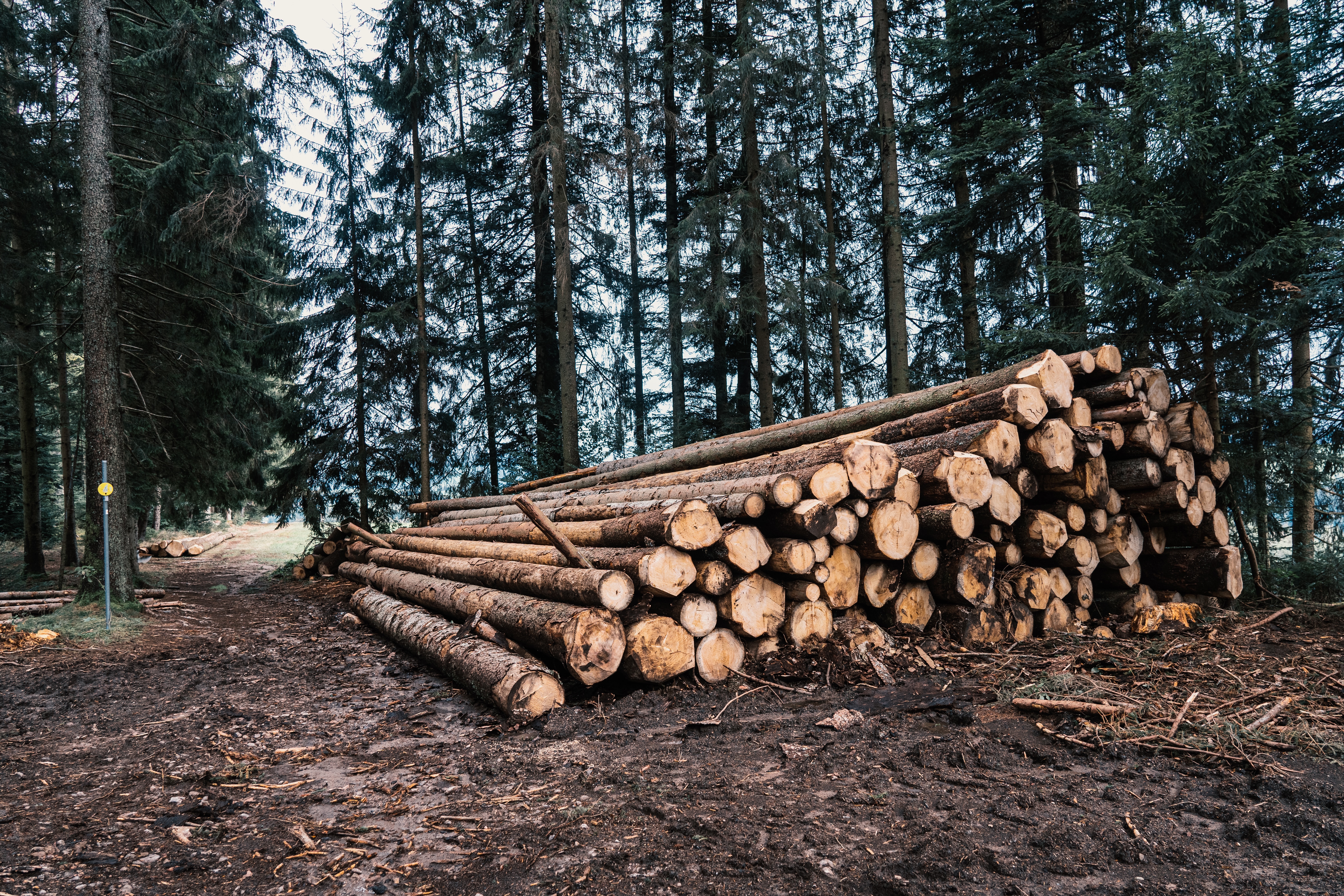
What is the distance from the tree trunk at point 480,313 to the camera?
1661 cm

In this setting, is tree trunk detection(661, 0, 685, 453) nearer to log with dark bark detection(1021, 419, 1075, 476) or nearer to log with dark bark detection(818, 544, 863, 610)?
log with dark bark detection(1021, 419, 1075, 476)

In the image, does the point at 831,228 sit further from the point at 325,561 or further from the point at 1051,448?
the point at 325,561

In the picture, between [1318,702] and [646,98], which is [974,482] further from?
[646,98]

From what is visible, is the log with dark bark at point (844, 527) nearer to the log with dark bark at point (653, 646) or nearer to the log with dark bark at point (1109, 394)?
the log with dark bark at point (653, 646)

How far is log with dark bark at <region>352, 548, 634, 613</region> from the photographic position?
4.74m

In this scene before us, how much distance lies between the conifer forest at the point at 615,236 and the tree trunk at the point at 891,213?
73mm

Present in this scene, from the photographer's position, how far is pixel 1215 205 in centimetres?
678

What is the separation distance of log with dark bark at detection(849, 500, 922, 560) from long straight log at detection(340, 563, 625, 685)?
2110 mm

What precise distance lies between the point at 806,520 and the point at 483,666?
9.13 feet

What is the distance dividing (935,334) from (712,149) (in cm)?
724

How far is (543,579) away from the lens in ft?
18.1

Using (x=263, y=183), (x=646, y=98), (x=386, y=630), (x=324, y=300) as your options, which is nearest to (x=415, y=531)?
(x=386, y=630)

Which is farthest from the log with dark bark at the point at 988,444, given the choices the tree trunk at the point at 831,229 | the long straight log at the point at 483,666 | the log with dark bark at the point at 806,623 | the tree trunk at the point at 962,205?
the tree trunk at the point at 831,229

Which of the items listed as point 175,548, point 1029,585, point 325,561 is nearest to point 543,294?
point 325,561
